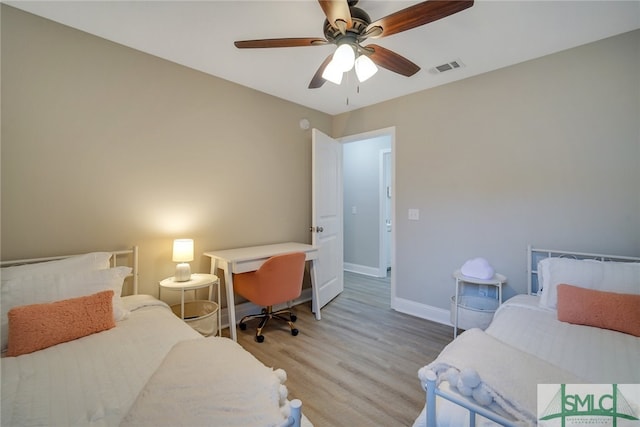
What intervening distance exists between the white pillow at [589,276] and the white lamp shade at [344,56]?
1.95 m

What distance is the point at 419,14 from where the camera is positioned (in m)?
1.36

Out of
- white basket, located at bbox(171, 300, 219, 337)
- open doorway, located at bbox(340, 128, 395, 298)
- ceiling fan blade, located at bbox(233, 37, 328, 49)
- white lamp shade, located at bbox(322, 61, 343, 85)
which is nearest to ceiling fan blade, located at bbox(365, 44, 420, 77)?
white lamp shade, located at bbox(322, 61, 343, 85)

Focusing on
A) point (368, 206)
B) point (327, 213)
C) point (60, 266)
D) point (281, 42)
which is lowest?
point (60, 266)

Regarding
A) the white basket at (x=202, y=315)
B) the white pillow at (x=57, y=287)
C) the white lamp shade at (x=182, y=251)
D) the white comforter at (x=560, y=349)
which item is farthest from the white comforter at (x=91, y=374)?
the white comforter at (x=560, y=349)

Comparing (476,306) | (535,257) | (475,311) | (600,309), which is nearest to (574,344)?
(600,309)

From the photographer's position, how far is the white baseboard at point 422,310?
2.88 metres

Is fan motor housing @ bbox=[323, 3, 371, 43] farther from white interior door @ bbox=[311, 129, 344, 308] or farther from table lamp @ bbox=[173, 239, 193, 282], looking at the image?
table lamp @ bbox=[173, 239, 193, 282]

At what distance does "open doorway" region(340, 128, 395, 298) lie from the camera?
4648mm

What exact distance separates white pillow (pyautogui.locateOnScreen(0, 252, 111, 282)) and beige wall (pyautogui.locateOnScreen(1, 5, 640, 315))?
34 centimetres

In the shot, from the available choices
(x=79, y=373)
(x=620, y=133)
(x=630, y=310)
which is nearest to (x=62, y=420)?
(x=79, y=373)

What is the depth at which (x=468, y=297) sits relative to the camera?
2.69m

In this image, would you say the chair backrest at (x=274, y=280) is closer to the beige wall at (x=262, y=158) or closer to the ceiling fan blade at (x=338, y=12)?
the beige wall at (x=262, y=158)

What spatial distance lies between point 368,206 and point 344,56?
132 inches

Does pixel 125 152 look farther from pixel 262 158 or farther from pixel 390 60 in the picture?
pixel 390 60
